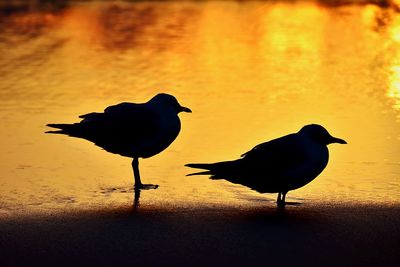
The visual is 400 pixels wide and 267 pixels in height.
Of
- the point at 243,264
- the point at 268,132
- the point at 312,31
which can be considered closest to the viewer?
the point at 243,264

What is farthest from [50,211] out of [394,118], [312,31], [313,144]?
[312,31]

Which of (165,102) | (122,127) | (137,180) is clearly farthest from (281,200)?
(122,127)

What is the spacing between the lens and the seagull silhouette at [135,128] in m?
9.16

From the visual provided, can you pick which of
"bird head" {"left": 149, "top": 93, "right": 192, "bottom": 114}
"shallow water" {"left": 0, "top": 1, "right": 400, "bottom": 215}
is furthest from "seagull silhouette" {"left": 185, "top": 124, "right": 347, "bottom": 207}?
"bird head" {"left": 149, "top": 93, "right": 192, "bottom": 114}

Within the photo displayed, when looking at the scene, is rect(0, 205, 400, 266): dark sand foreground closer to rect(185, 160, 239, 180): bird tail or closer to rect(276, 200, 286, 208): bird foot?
rect(276, 200, 286, 208): bird foot

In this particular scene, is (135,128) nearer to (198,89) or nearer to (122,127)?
(122,127)

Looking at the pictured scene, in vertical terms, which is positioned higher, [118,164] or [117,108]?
[117,108]

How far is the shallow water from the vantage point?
880 centimetres

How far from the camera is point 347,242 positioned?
7.06 meters

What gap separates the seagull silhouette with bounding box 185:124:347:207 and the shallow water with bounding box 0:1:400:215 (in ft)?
0.72

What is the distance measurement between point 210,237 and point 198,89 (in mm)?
6797

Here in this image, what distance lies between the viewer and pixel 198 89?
13828mm

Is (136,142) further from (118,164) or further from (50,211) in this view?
(50,211)

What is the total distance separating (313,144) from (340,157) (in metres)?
1.76
